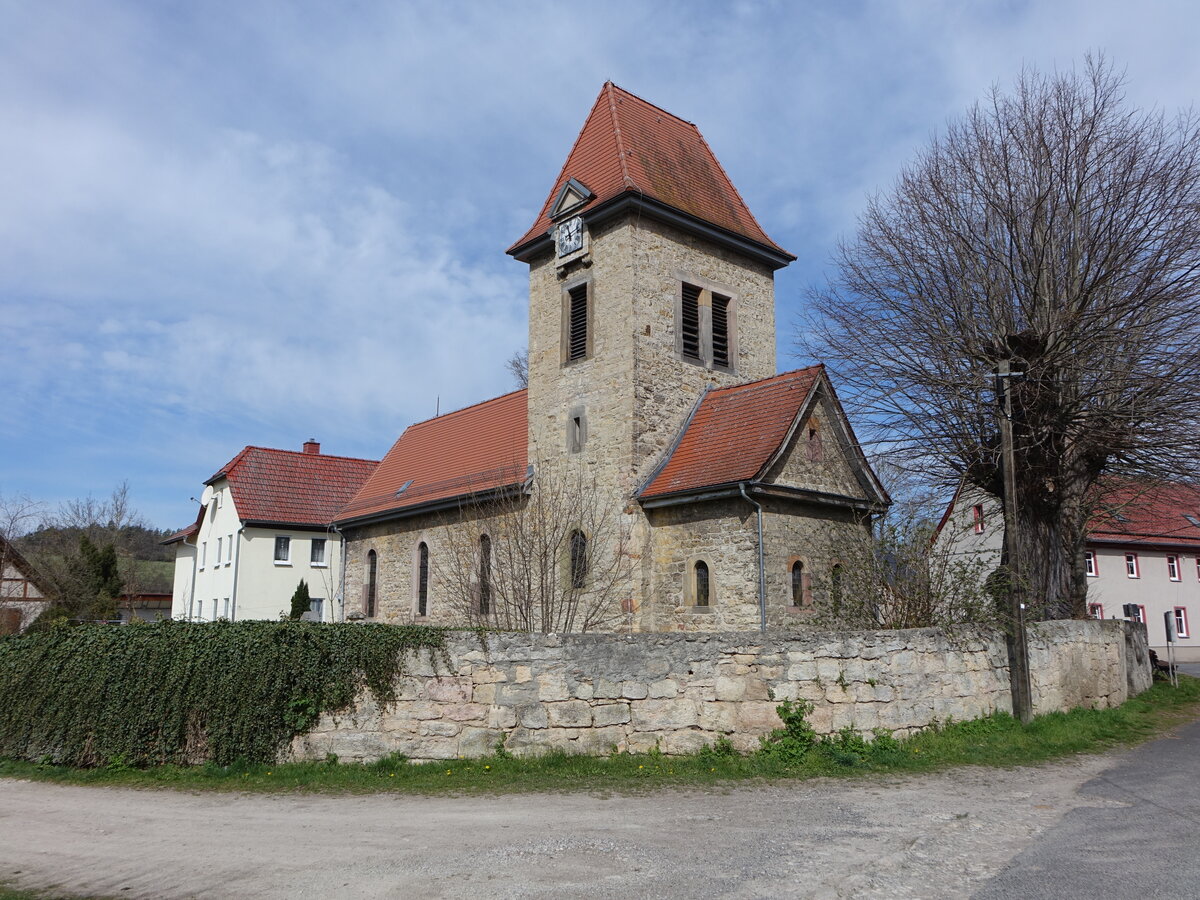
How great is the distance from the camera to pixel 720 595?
15.9m

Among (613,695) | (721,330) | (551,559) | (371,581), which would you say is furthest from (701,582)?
(371,581)

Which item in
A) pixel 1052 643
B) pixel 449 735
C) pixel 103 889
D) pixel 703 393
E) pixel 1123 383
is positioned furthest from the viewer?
pixel 703 393

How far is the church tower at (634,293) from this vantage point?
1806 centimetres

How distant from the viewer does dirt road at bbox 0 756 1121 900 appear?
5.94 metres

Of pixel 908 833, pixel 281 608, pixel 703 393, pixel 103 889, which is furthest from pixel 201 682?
pixel 281 608

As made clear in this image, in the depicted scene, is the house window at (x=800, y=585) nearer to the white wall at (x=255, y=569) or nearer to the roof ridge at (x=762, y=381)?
the roof ridge at (x=762, y=381)

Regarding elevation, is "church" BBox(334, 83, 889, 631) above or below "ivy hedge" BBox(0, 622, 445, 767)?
above

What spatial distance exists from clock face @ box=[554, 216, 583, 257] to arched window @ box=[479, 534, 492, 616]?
21.2 feet

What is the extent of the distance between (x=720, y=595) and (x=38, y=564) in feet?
89.4

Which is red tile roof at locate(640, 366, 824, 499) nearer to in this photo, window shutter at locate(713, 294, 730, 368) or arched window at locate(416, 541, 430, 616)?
window shutter at locate(713, 294, 730, 368)

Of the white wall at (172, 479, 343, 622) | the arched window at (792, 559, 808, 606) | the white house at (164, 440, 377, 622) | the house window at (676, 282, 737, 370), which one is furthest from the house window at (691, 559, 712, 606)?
the white wall at (172, 479, 343, 622)

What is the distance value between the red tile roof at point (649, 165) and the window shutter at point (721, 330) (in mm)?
1590

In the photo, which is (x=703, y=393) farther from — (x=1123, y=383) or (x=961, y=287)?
(x=1123, y=383)

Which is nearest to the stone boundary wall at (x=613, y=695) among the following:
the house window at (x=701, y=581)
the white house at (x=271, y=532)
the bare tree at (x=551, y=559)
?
→ the bare tree at (x=551, y=559)
